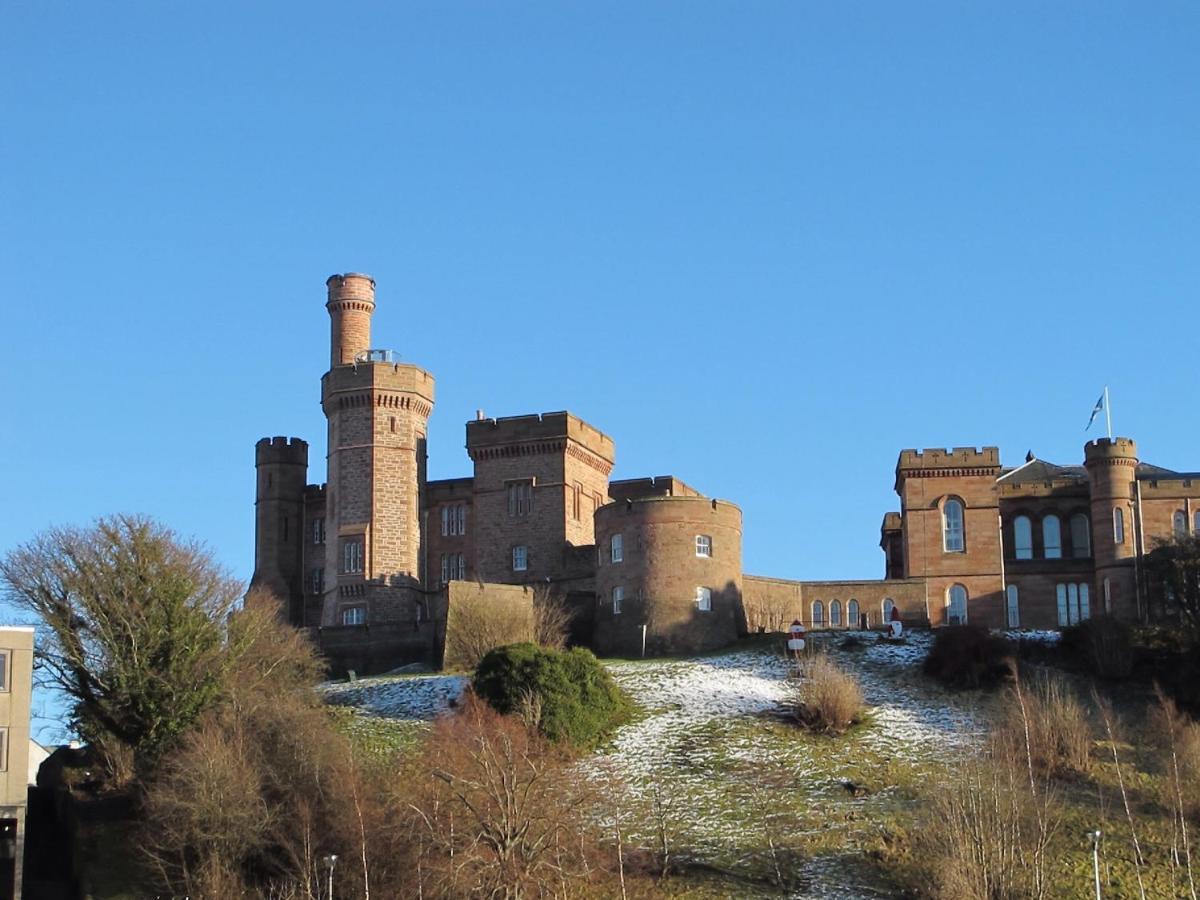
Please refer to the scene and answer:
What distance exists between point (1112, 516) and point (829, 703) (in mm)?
22660

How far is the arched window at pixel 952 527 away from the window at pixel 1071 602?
4275mm

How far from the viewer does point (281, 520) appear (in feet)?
284

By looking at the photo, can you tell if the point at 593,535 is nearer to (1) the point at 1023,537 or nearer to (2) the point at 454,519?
(2) the point at 454,519

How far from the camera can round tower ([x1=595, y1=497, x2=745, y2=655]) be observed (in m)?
71.8

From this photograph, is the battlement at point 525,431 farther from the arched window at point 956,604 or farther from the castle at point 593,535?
the arched window at point 956,604

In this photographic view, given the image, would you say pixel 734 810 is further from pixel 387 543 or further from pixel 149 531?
pixel 387 543

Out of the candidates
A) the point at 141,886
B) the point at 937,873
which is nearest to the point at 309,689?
the point at 141,886

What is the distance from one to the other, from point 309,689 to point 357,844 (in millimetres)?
15108

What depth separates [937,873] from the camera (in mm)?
47562

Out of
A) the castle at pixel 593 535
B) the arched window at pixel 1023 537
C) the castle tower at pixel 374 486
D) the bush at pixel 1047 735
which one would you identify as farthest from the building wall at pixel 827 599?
the bush at pixel 1047 735

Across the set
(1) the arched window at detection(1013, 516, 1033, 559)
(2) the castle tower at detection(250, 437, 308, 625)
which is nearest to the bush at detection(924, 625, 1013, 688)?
(1) the arched window at detection(1013, 516, 1033, 559)

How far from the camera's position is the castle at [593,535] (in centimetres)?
7319

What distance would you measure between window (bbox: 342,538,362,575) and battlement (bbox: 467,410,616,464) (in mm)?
6488

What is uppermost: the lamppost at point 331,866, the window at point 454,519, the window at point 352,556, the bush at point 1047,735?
the window at point 454,519
